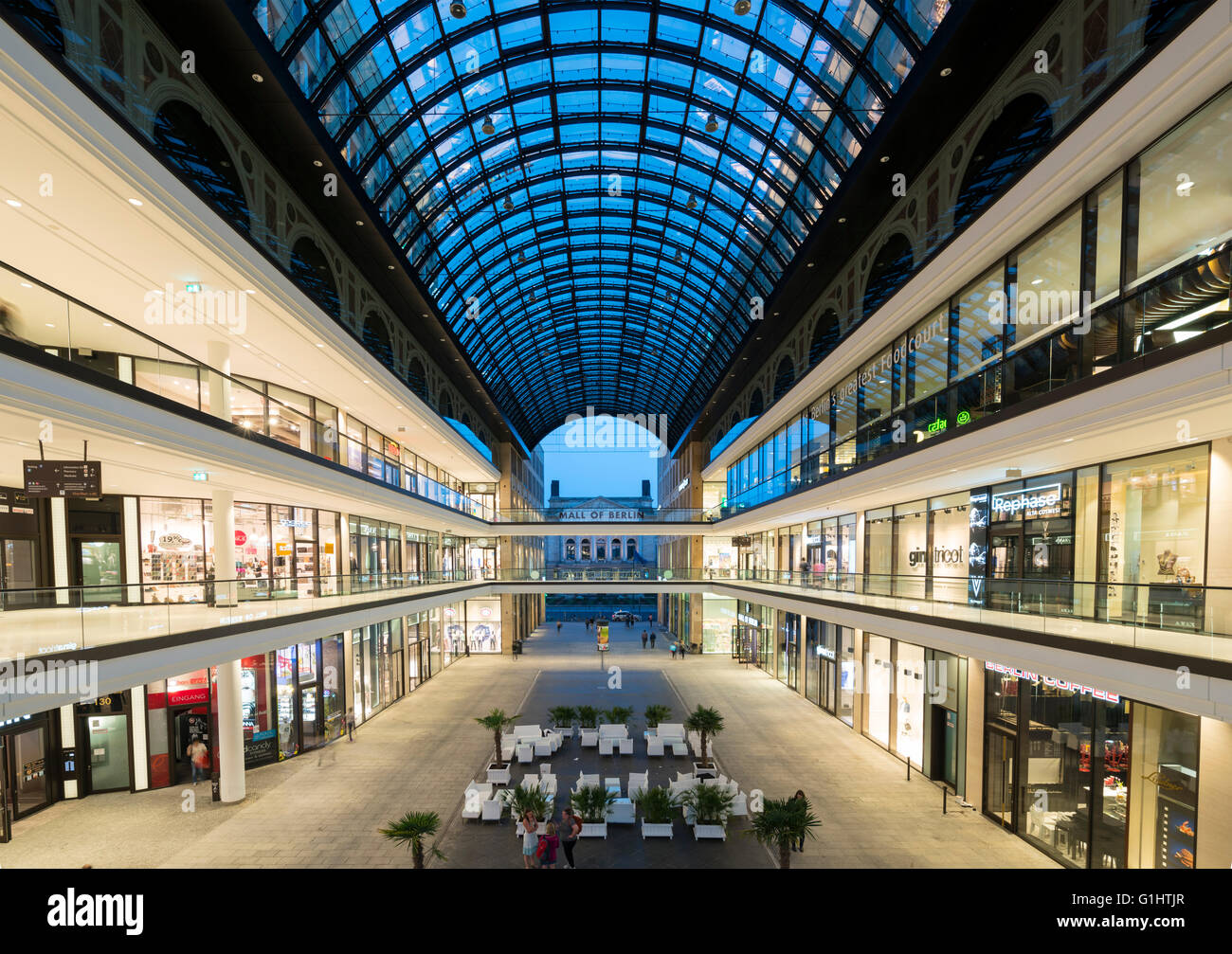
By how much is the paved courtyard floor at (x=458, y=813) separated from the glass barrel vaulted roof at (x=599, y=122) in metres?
14.8

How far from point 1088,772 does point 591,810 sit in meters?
8.84

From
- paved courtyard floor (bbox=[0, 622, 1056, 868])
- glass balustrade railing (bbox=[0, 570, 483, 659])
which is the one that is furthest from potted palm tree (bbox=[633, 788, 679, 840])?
glass balustrade railing (bbox=[0, 570, 483, 659])

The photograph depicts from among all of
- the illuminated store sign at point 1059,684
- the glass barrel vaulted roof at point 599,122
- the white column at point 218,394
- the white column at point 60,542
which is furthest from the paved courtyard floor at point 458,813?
the glass barrel vaulted roof at point 599,122

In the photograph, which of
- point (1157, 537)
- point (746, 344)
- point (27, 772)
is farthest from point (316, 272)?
point (1157, 537)

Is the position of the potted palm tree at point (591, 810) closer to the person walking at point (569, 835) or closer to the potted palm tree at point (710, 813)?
the person walking at point (569, 835)

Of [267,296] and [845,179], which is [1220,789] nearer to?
[845,179]

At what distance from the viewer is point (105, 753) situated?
15.2 m

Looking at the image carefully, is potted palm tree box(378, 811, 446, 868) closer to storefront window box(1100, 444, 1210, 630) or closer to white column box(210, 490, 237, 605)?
white column box(210, 490, 237, 605)

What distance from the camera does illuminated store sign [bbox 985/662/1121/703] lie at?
1012 centimetres

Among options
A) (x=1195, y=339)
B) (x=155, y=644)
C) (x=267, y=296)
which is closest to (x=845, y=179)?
(x=1195, y=339)

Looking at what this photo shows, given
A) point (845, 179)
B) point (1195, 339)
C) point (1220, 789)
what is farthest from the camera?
point (845, 179)

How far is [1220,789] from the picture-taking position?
8422 millimetres

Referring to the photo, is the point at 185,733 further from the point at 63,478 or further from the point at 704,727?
the point at 704,727
